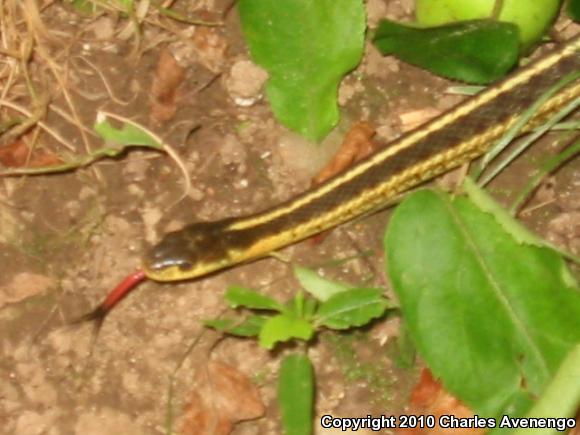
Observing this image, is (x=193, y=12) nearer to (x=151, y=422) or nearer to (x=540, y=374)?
(x=151, y=422)

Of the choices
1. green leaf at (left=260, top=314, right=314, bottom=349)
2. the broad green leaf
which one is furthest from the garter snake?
the broad green leaf

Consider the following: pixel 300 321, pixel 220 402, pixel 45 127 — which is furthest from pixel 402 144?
pixel 45 127

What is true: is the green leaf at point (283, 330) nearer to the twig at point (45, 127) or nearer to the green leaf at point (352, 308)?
the green leaf at point (352, 308)

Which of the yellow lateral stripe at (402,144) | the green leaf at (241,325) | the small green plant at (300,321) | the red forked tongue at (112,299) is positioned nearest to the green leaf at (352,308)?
the small green plant at (300,321)

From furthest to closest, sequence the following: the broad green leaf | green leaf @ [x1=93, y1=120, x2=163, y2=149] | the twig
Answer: the twig, green leaf @ [x1=93, y1=120, x2=163, y2=149], the broad green leaf

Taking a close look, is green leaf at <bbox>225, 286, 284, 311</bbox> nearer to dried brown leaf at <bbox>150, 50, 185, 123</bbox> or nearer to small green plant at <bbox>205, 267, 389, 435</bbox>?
small green plant at <bbox>205, 267, 389, 435</bbox>

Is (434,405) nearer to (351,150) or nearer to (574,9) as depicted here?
(351,150)
